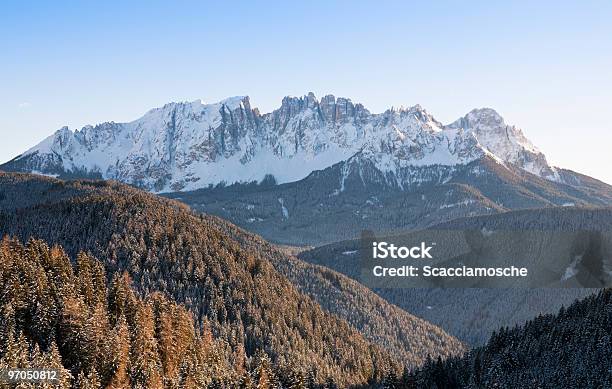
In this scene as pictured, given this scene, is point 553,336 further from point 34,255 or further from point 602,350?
point 34,255

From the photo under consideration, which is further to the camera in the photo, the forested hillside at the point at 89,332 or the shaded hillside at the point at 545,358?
the shaded hillside at the point at 545,358

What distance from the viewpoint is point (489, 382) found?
121438 mm

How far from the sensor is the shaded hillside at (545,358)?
114125 millimetres

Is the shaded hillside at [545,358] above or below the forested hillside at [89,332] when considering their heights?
below

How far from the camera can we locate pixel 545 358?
410 feet

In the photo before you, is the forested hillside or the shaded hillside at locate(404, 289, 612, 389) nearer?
the forested hillside

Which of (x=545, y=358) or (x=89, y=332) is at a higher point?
(x=89, y=332)

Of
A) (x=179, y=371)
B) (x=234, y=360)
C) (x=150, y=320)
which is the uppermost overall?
(x=150, y=320)

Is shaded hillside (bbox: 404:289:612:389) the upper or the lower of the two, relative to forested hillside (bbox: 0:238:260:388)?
lower

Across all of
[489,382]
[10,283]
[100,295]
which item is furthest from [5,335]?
[489,382]

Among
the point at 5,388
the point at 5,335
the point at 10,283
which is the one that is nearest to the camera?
the point at 5,388

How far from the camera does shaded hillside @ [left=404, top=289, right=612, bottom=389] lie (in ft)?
374

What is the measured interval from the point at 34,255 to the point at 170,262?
75.4m

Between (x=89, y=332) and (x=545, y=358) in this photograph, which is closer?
(x=89, y=332)
